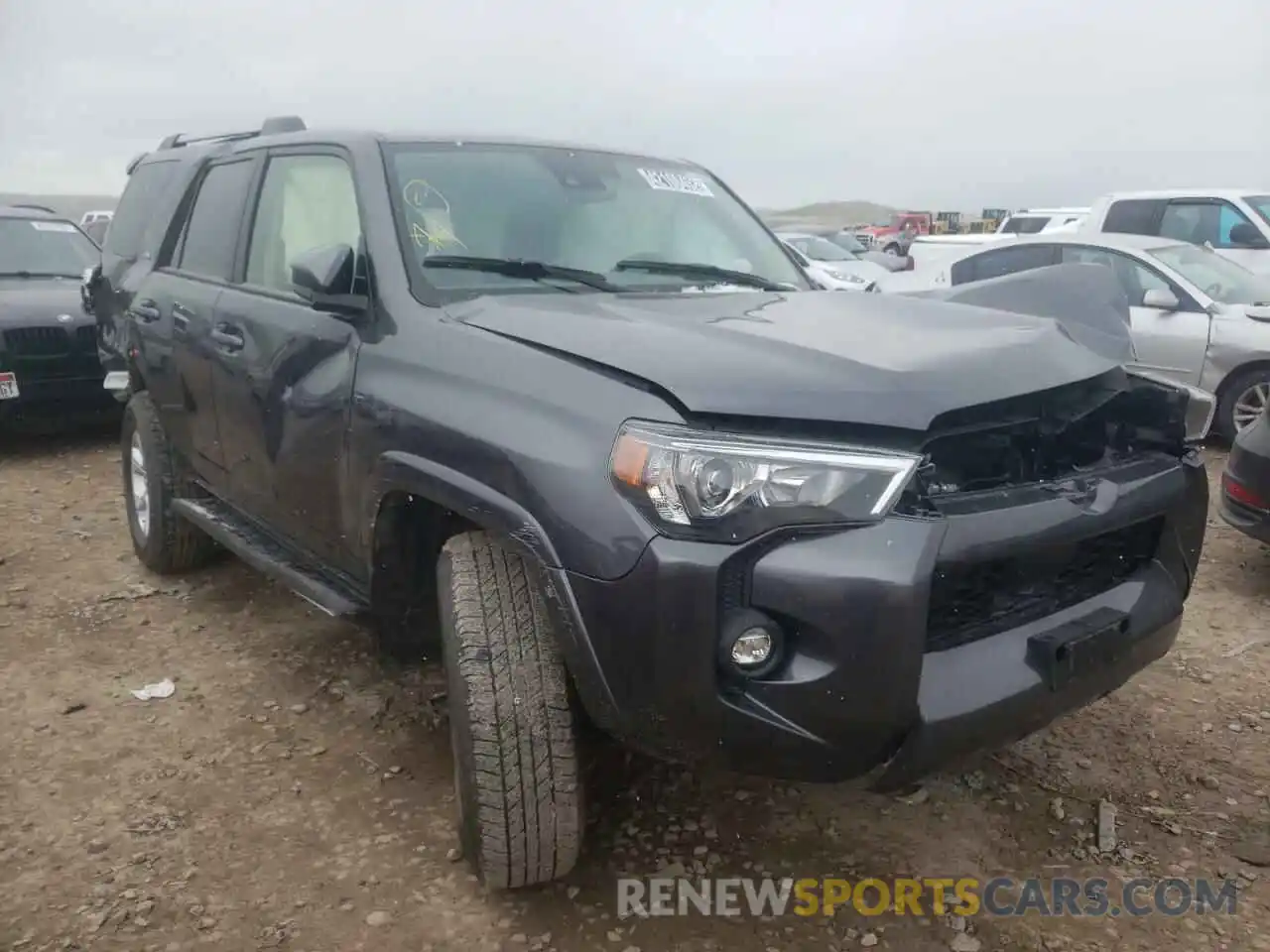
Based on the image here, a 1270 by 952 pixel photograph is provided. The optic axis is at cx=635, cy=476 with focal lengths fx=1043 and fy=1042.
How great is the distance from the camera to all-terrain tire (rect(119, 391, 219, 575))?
4355 millimetres

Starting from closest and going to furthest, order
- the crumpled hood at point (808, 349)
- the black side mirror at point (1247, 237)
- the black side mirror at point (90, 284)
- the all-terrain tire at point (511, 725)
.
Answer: the crumpled hood at point (808, 349) < the all-terrain tire at point (511, 725) < the black side mirror at point (90, 284) < the black side mirror at point (1247, 237)

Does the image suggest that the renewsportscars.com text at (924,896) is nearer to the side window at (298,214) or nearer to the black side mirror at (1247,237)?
the side window at (298,214)

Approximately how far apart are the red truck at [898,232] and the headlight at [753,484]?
26330 millimetres

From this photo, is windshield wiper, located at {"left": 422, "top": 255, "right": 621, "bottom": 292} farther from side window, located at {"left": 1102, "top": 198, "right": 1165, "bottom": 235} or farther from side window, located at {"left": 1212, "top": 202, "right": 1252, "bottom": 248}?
side window, located at {"left": 1212, "top": 202, "right": 1252, "bottom": 248}

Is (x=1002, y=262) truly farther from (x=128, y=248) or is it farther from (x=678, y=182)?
(x=128, y=248)

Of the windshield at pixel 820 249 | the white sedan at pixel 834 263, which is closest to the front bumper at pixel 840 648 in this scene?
the white sedan at pixel 834 263

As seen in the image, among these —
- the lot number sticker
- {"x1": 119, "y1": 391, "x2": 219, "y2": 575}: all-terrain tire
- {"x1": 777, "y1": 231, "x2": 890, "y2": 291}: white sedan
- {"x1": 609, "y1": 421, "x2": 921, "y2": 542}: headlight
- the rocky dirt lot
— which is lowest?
the rocky dirt lot

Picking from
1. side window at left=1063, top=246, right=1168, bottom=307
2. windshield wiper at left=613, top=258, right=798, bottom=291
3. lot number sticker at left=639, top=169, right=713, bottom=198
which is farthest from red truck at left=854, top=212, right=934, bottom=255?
windshield wiper at left=613, top=258, right=798, bottom=291

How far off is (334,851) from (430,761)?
0.49 meters

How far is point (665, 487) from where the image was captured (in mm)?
1977

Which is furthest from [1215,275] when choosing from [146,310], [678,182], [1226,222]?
[146,310]

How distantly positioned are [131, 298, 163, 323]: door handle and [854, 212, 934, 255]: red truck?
24.7m

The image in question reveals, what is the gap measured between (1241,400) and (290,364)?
6323 mm

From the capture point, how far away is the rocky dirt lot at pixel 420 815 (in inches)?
95.2
